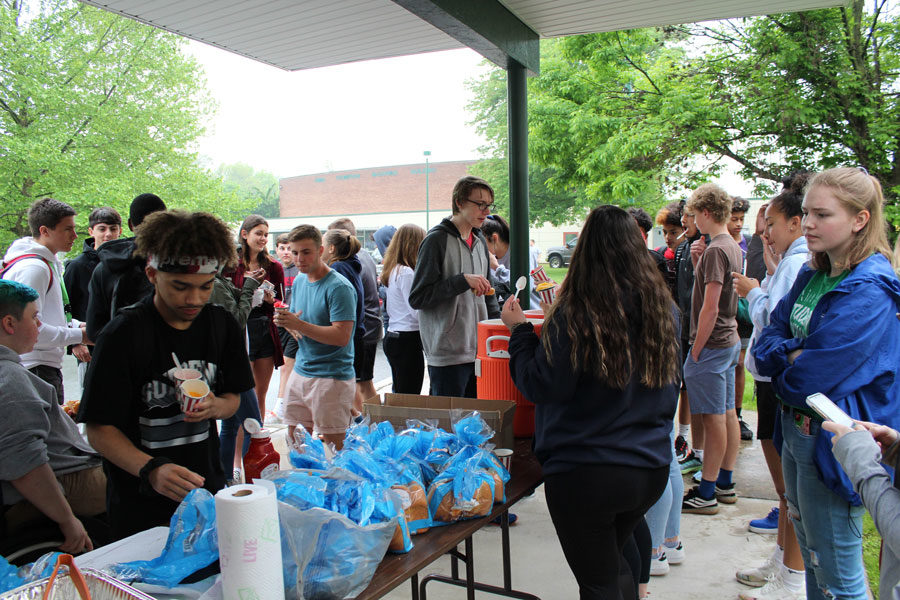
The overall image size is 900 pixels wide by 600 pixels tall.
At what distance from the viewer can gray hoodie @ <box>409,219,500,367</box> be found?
3.53 m

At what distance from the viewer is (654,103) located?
11.5 meters

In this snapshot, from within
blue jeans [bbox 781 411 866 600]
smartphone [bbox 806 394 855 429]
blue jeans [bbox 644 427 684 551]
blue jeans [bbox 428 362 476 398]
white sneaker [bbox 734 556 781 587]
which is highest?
smartphone [bbox 806 394 855 429]

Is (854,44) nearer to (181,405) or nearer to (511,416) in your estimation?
(511,416)

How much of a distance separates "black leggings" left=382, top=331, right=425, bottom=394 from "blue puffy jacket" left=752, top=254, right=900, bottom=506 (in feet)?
9.53

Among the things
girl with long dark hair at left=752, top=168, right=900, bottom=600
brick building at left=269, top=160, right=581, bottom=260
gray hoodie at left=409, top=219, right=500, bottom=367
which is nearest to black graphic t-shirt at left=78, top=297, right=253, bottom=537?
gray hoodie at left=409, top=219, right=500, bottom=367

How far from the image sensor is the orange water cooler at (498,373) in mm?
2918

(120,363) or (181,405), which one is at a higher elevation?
(120,363)

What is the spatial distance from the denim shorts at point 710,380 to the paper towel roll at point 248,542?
3.30m

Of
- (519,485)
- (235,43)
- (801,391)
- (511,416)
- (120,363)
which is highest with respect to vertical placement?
(235,43)

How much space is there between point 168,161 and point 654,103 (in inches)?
482

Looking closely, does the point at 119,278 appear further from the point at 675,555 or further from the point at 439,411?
the point at 675,555

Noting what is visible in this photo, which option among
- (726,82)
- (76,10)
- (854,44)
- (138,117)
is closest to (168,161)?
(138,117)

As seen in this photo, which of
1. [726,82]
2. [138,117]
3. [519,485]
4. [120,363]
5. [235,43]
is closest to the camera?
[120,363]

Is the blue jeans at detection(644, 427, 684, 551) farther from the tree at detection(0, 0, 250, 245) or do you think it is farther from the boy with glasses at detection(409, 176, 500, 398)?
the tree at detection(0, 0, 250, 245)
